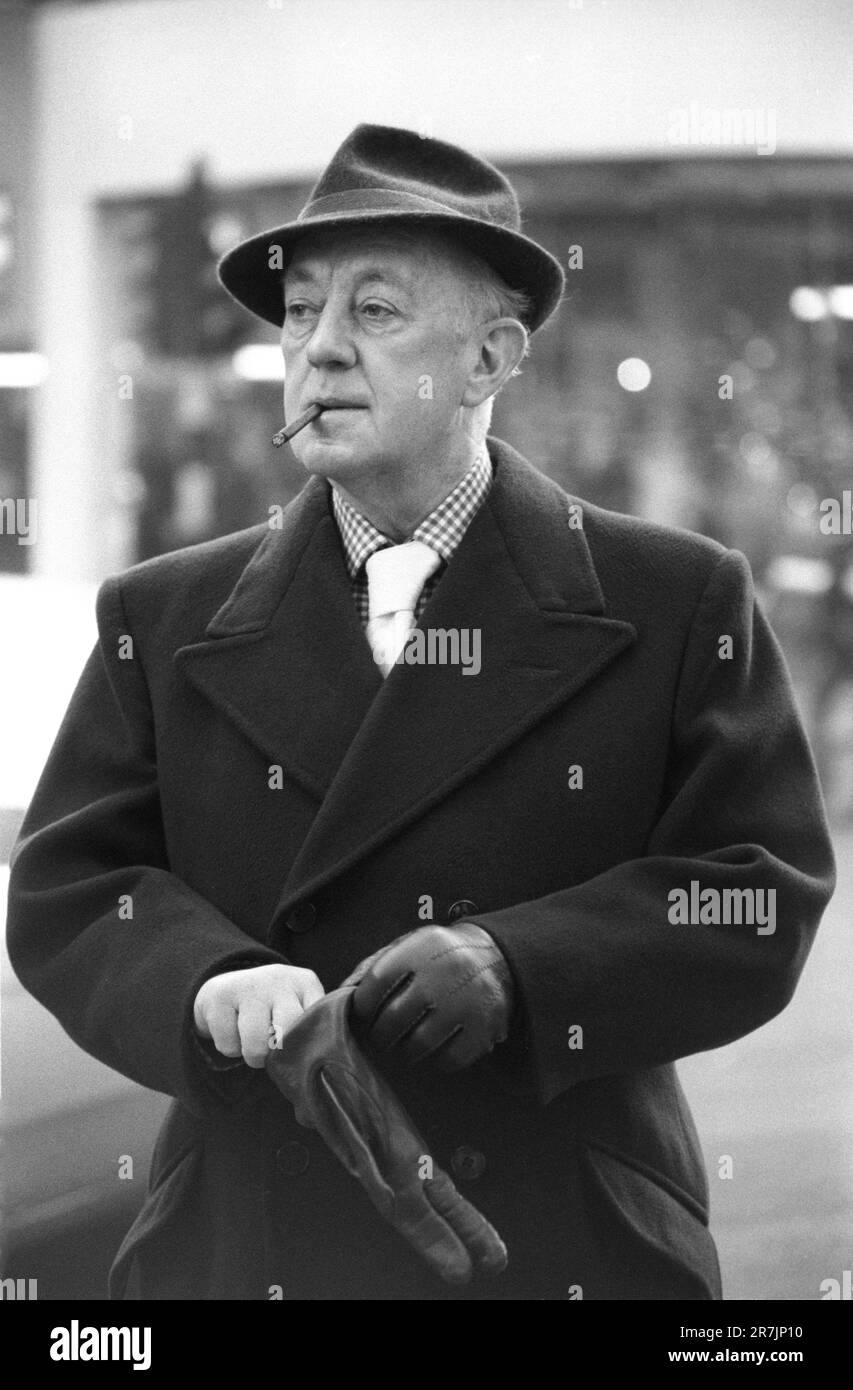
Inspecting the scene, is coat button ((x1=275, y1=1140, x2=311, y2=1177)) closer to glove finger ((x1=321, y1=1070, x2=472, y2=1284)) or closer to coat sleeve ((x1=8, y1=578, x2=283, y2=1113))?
coat sleeve ((x1=8, y1=578, x2=283, y2=1113))

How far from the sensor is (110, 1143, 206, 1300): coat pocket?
1869 mm

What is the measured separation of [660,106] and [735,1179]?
418 centimetres

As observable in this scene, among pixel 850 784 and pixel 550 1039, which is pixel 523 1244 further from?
pixel 850 784

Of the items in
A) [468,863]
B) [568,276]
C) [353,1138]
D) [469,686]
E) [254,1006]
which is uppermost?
[568,276]

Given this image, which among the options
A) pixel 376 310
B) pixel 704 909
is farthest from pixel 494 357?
pixel 704 909

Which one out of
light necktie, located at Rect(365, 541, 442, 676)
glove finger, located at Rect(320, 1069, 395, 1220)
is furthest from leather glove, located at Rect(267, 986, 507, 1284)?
light necktie, located at Rect(365, 541, 442, 676)

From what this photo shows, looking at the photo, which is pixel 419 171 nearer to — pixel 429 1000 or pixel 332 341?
pixel 332 341

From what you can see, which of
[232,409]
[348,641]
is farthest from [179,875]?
[232,409]

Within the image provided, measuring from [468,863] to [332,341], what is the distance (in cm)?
52

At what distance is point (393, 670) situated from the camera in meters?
1.83

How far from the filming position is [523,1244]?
181 centimetres

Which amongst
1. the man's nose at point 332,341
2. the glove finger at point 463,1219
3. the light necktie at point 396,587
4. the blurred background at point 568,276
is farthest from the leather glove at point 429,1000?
the blurred background at point 568,276

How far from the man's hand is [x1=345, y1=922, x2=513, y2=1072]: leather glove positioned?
6 centimetres

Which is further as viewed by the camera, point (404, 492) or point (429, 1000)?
point (404, 492)
